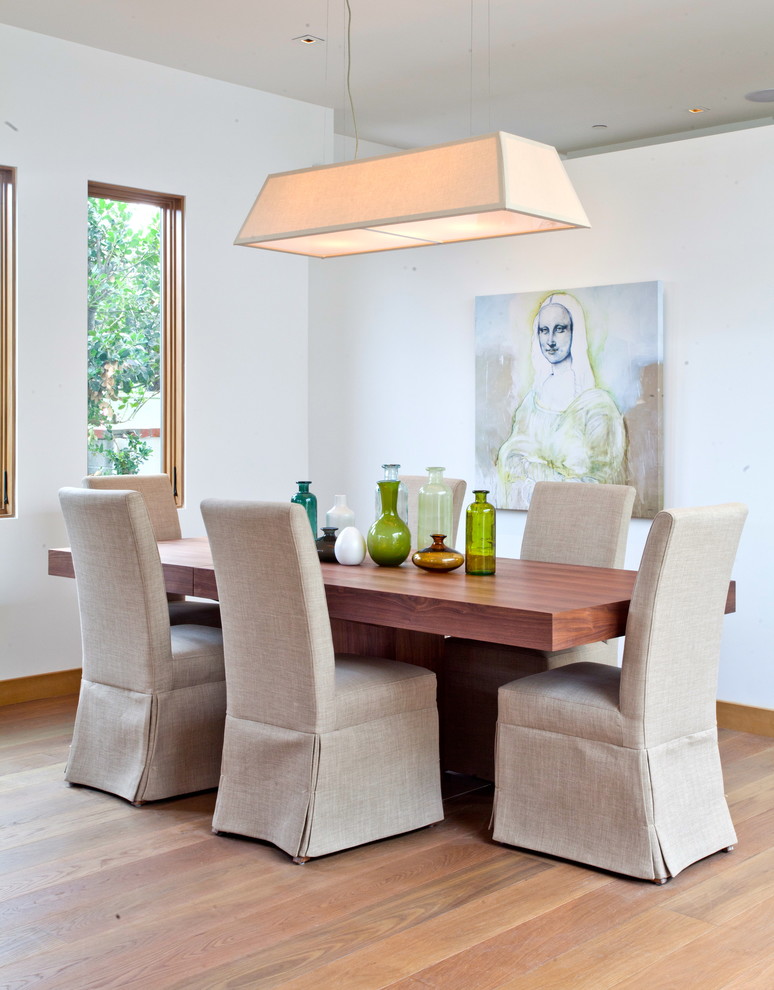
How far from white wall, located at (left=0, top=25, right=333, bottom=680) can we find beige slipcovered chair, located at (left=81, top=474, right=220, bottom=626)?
495mm

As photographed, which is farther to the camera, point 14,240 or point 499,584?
point 14,240

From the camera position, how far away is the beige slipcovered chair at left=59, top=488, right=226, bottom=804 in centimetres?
335

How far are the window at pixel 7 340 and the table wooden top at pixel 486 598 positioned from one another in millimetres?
1256

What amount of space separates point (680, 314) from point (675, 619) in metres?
2.21

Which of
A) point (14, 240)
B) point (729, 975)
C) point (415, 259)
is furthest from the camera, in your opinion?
point (415, 259)

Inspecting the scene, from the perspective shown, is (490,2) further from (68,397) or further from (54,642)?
(54,642)

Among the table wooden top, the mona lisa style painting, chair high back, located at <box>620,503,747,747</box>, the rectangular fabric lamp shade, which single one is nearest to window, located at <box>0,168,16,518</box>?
the table wooden top

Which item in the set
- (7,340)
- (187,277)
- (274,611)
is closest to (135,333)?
(187,277)

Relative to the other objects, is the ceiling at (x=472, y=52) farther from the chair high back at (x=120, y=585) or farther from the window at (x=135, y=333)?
the chair high back at (x=120, y=585)

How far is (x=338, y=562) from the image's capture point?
12.2 feet

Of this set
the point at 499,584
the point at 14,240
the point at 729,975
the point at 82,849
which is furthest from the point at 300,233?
the point at 729,975

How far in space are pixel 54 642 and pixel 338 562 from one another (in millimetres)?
1775

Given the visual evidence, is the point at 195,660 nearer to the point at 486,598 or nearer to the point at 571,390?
the point at 486,598

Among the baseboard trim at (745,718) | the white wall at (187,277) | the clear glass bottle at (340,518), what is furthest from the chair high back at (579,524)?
the white wall at (187,277)
